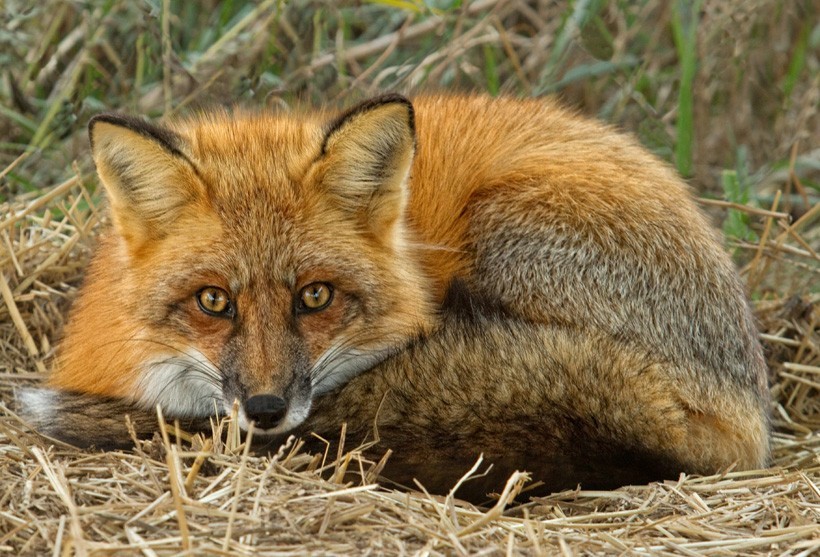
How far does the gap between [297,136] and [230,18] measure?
3.46 metres

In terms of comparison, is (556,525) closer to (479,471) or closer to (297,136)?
(479,471)

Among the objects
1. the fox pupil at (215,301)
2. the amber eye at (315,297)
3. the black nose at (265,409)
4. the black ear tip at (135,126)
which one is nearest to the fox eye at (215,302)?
the fox pupil at (215,301)

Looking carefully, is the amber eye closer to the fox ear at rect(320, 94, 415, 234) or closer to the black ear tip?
the fox ear at rect(320, 94, 415, 234)

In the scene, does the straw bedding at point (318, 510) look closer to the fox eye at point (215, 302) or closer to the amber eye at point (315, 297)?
the fox eye at point (215, 302)

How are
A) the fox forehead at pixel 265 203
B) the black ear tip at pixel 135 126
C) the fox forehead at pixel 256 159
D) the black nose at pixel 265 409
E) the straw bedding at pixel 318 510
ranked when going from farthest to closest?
the fox forehead at pixel 256 159, the fox forehead at pixel 265 203, the black ear tip at pixel 135 126, the black nose at pixel 265 409, the straw bedding at pixel 318 510

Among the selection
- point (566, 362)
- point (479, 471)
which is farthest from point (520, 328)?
point (479, 471)

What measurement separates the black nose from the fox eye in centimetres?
39

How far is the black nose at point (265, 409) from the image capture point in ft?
10.0

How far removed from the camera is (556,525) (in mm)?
3037

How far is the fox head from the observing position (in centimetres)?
328

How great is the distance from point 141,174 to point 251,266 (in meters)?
0.53

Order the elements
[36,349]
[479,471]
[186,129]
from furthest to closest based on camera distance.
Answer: [36,349] → [186,129] → [479,471]

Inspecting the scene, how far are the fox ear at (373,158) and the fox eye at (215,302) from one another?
1.85ft

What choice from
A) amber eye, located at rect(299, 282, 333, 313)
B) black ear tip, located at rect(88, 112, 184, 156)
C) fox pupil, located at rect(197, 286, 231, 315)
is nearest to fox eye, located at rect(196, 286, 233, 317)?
fox pupil, located at rect(197, 286, 231, 315)
